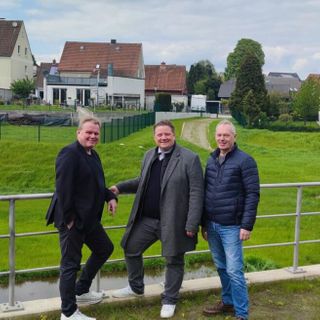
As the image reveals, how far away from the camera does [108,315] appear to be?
4828 millimetres

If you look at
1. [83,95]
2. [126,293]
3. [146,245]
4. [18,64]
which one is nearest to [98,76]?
[83,95]

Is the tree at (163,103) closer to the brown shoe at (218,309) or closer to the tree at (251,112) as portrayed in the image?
the tree at (251,112)

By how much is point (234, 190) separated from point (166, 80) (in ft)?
263

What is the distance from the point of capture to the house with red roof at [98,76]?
62.5m

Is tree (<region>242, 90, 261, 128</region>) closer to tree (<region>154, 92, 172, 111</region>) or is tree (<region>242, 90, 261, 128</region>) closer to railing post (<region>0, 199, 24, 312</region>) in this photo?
tree (<region>154, 92, 172, 111</region>)

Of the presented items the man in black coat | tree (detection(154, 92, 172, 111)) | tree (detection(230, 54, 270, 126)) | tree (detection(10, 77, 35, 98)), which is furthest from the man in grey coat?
tree (detection(10, 77, 35, 98))

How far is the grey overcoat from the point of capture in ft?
15.0

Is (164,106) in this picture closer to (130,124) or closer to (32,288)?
(130,124)

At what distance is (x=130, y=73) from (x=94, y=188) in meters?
68.0

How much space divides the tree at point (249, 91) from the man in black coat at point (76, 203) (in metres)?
41.6

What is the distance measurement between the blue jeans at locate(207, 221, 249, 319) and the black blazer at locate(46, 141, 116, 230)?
102 centimetres

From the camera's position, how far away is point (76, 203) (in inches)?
169

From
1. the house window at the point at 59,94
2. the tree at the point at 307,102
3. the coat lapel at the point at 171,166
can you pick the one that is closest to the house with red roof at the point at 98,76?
the house window at the point at 59,94

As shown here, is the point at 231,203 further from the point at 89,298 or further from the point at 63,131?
the point at 63,131
